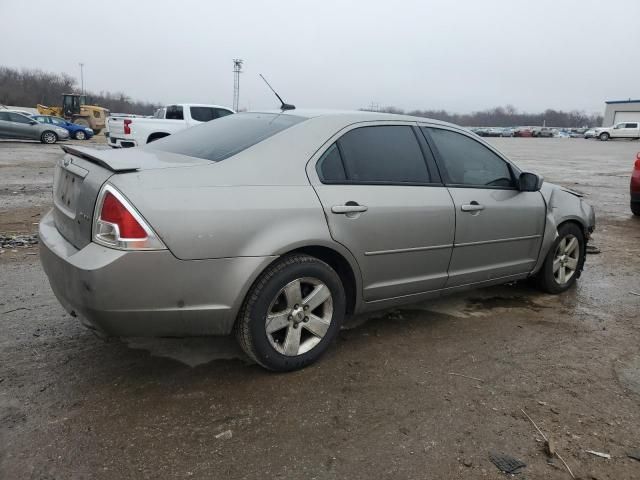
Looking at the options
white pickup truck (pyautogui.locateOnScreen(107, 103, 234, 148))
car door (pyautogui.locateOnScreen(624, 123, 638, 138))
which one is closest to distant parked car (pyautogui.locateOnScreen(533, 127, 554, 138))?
car door (pyautogui.locateOnScreen(624, 123, 638, 138))

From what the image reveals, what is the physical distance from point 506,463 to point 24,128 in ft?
90.8

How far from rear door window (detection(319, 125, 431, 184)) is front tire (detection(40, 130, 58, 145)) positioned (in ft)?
85.8

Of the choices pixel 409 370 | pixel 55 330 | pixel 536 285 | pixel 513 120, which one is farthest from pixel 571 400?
pixel 513 120

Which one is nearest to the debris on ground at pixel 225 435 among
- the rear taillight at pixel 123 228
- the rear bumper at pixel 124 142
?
the rear taillight at pixel 123 228

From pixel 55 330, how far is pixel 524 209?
3754 mm

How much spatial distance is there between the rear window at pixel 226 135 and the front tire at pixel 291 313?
789 millimetres

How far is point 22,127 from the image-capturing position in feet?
81.4

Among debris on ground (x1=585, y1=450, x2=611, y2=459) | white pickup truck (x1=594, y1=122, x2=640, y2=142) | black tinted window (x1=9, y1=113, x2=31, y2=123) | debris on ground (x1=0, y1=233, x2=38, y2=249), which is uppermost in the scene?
white pickup truck (x1=594, y1=122, x2=640, y2=142)

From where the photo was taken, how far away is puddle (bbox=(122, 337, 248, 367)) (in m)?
3.39

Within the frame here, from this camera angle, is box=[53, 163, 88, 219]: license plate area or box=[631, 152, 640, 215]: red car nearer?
box=[53, 163, 88, 219]: license plate area

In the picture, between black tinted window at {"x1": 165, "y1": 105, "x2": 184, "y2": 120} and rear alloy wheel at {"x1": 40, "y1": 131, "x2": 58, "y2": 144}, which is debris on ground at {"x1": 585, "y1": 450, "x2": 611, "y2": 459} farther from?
rear alloy wheel at {"x1": 40, "y1": 131, "x2": 58, "y2": 144}

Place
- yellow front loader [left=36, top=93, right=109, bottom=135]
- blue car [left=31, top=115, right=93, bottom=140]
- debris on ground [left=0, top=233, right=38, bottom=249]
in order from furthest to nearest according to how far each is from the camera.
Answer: yellow front loader [left=36, top=93, right=109, bottom=135]
blue car [left=31, top=115, right=93, bottom=140]
debris on ground [left=0, top=233, right=38, bottom=249]

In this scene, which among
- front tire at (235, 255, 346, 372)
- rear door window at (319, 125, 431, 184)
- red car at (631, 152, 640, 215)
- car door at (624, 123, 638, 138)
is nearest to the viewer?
front tire at (235, 255, 346, 372)

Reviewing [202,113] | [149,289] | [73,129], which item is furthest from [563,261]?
[73,129]
